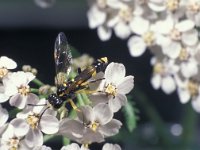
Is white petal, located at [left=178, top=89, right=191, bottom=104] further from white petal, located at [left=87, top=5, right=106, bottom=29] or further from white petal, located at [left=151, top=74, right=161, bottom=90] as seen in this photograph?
white petal, located at [left=87, top=5, right=106, bottom=29]

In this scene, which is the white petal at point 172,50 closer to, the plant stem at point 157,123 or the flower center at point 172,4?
the flower center at point 172,4

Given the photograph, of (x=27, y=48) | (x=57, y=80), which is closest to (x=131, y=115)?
(x=57, y=80)

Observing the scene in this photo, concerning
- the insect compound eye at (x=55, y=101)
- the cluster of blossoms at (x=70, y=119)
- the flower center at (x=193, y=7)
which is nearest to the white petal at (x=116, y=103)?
the cluster of blossoms at (x=70, y=119)

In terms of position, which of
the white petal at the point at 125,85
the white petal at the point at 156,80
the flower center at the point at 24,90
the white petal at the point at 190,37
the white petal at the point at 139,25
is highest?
the white petal at the point at 139,25

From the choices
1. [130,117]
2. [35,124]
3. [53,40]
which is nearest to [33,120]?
[35,124]

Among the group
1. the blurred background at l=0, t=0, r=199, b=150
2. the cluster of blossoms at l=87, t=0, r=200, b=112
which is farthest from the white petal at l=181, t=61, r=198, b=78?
the blurred background at l=0, t=0, r=199, b=150

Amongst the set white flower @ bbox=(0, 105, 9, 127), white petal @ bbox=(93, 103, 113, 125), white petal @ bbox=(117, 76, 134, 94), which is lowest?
white petal @ bbox=(93, 103, 113, 125)

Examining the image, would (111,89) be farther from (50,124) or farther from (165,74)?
(165,74)
